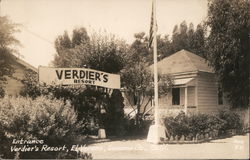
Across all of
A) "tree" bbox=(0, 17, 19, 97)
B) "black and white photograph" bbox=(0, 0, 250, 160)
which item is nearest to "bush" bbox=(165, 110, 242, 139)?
"black and white photograph" bbox=(0, 0, 250, 160)

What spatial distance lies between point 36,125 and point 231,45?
11.1 metres

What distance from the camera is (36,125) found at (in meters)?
9.23

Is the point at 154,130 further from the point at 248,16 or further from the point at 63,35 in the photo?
the point at 63,35

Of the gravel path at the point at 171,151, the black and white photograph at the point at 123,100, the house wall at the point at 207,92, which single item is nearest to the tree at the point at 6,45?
the black and white photograph at the point at 123,100

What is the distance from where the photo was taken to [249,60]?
15.2 m

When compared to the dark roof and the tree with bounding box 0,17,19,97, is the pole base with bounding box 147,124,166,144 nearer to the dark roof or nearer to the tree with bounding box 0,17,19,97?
the dark roof

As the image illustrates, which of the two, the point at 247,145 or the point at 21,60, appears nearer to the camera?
the point at 247,145

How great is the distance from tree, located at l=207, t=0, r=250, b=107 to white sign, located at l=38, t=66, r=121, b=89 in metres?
6.61

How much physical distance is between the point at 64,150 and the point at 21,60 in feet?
39.3

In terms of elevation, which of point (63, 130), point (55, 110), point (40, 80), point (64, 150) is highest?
point (40, 80)

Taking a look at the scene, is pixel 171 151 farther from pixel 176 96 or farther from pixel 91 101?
pixel 176 96

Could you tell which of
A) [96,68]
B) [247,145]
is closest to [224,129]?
[247,145]

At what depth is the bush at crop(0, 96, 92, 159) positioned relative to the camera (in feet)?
30.4
